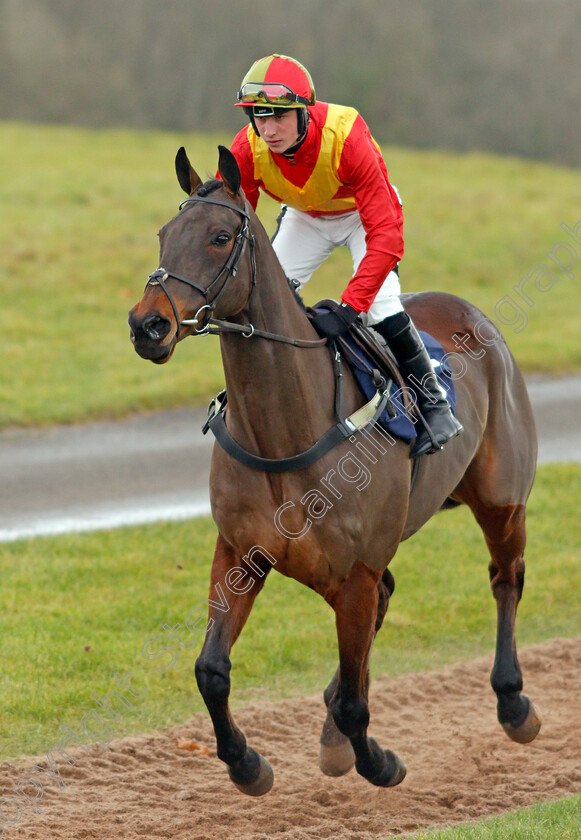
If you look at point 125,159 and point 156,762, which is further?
point 125,159

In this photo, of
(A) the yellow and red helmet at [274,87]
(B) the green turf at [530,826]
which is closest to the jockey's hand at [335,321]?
A: (A) the yellow and red helmet at [274,87]

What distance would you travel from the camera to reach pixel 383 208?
440 cm

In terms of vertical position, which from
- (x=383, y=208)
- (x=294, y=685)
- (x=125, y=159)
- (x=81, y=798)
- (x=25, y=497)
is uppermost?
(x=125, y=159)

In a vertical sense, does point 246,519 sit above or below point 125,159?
below

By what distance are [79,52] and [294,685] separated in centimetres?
2705

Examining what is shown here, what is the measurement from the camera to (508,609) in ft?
18.9

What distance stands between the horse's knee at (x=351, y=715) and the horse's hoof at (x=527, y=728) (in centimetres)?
115

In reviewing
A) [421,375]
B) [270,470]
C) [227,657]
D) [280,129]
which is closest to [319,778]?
[227,657]

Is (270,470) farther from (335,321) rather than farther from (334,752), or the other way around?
(334,752)

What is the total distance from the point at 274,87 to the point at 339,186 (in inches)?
23.0

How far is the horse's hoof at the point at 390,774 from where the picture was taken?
4711mm

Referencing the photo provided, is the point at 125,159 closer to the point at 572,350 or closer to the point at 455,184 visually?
the point at 455,184

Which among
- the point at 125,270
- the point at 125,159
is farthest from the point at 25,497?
the point at 125,159

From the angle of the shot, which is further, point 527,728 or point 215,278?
point 527,728
